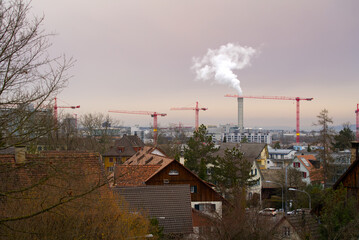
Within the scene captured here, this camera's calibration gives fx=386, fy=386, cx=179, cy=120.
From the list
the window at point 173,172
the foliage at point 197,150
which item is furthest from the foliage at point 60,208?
the foliage at point 197,150

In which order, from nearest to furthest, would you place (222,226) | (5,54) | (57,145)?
(5,54) → (222,226) → (57,145)

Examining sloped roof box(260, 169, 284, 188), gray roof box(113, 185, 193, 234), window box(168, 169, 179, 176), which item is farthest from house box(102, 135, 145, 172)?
gray roof box(113, 185, 193, 234)

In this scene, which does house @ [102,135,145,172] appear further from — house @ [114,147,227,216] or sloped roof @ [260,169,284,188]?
house @ [114,147,227,216]

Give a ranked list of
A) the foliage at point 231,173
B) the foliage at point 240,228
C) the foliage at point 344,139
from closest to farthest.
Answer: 1. the foliage at point 240,228
2. the foliage at point 231,173
3. the foliage at point 344,139

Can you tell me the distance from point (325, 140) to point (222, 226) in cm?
2550

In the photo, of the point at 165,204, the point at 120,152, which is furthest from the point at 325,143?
the point at 120,152

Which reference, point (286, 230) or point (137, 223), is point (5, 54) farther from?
point (286, 230)

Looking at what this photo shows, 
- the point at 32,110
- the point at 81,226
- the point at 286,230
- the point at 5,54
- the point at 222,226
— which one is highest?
the point at 5,54

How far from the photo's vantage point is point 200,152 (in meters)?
47.5

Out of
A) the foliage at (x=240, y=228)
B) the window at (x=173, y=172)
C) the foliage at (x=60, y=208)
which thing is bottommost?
the foliage at (x=240, y=228)

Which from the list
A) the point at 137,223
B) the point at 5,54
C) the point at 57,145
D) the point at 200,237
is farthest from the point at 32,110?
the point at 57,145

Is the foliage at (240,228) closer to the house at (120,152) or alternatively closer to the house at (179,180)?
the house at (179,180)

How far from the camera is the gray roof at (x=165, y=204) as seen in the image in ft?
69.2

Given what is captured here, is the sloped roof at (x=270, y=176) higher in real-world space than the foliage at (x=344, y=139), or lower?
lower
